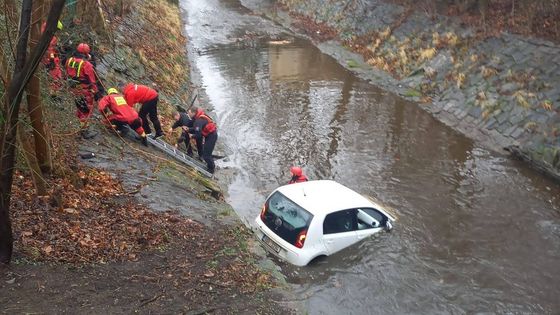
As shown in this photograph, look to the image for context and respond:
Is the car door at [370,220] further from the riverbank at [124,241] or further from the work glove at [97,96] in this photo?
the work glove at [97,96]

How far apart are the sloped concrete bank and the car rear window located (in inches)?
380

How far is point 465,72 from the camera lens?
2230cm

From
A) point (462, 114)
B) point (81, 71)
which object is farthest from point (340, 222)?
point (462, 114)

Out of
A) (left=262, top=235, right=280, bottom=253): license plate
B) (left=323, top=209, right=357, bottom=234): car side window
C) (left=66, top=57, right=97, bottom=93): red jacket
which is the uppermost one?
(left=66, top=57, right=97, bottom=93): red jacket

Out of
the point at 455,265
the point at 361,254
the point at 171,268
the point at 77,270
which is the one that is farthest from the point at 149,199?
the point at 455,265

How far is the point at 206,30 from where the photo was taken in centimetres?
3588

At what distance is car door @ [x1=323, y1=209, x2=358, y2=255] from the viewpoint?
33.1ft

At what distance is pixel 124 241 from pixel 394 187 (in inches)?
352

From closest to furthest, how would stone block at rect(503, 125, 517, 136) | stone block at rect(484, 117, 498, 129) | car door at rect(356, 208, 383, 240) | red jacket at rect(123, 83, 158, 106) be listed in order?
car door at rect(356, 208, 383, 240)
red jacket at rect(123, 83, 158, 106)
stone block at rect(503, 125, 517, 136)
stone block at rect(484, 117, 498, 129)

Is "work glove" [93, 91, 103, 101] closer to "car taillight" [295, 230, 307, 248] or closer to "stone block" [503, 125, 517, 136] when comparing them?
"car taillight" [295, 230, 307, 248]

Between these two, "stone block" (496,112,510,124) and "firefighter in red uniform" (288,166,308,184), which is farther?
"stone block" (496,112,510,124)

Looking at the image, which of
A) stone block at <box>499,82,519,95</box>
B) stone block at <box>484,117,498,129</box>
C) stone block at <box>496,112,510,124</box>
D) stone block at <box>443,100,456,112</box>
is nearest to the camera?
stone block at <box>496,112,510,124</box>

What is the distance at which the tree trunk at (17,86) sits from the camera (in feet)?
16.1

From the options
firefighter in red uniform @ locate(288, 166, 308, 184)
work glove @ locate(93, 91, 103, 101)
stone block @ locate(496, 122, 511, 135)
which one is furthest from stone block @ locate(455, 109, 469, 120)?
work glove @ locate(93, 91, 103, 101)
